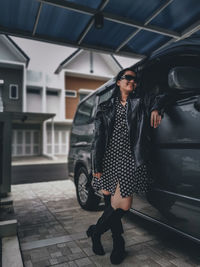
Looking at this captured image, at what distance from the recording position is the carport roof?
3328 mm

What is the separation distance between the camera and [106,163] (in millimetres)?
2332

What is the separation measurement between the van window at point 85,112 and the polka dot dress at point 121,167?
175 cm

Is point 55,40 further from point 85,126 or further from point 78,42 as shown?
point 85,126

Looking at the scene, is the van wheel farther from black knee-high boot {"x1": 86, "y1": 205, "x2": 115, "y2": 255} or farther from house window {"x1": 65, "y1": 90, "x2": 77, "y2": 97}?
house window {"x1": 65, "y1": 90, "x2": 77, "y2": 97}

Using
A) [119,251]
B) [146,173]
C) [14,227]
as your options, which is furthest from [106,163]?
[14,227]

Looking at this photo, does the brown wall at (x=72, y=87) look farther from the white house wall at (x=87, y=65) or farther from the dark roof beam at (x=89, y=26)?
the dark roof beam at (x=89, y=26)

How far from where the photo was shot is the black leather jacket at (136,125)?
209 centimetres

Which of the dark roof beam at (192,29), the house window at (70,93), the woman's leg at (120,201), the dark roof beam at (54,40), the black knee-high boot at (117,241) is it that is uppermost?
the house window at (70,93)

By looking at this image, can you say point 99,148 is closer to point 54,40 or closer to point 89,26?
point 89,26

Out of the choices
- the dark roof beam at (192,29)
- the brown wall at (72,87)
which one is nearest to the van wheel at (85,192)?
the dark roof beam at (192,29)

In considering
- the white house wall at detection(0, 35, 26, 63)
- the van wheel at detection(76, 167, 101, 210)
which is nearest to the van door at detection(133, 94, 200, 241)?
the van wheel at detection(76, 167, 101, 210)

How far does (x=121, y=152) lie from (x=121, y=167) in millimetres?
148

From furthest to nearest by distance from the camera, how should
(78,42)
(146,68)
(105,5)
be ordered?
(78,42), (105,5), (146,68)

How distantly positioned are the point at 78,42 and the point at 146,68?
2.04 meters
